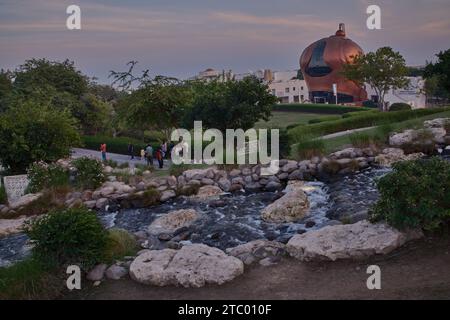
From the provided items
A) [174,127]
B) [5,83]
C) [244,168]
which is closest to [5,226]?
[244,168]

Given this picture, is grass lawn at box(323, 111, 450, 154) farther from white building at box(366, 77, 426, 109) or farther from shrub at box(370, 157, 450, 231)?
white building at box(366, 77, 426, 109)

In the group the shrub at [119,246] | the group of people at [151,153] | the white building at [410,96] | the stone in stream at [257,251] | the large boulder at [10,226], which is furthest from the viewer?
the white building at [410,96]

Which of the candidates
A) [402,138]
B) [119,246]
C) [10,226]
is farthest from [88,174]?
[402,138]

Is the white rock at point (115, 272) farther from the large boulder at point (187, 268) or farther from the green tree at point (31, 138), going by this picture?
the green tree at point (31, 138)

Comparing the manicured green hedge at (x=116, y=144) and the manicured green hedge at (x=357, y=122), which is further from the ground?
the manicured green hedge at (x=357, y=122)

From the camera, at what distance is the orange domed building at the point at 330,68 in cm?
6500

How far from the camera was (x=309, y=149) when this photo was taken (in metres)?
17.5

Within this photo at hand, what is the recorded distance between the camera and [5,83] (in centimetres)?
4284

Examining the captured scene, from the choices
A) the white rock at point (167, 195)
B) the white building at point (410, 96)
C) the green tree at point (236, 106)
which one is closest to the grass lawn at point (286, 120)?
the white building at point (410, 96)

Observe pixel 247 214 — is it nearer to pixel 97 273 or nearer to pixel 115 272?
pixel 115 272

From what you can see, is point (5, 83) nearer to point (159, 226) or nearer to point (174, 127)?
point (174, 127)

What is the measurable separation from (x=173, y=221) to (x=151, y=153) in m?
9.87

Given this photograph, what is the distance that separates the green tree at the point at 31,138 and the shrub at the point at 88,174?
8.64 feet

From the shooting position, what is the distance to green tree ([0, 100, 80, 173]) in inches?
741
